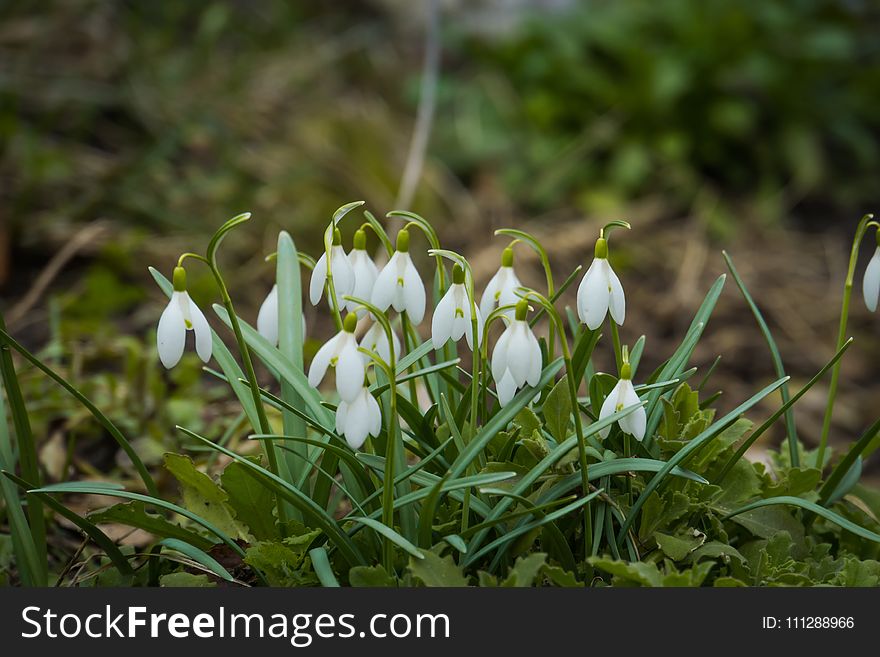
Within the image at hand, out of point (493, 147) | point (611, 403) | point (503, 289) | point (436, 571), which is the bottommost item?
point (436, 571)

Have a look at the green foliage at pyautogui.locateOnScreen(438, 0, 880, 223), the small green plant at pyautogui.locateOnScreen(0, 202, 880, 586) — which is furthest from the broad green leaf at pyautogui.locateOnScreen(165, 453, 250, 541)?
the green foliage at pyautogui.locateOnScreen(438, 0, 880, 223)

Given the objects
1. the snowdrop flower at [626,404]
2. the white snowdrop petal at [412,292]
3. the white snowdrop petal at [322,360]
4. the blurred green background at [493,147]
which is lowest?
the snowdrop flower at [626,404]

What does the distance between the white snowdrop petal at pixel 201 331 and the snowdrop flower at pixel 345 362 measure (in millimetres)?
182

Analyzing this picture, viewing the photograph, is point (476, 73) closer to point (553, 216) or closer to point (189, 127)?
point (553, 216)

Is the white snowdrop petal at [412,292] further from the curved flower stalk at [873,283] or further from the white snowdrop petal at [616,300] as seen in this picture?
the curved flower stalk at [873,283]

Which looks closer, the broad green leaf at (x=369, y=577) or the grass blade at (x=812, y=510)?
the broad green leaf at (x=369, y=577)

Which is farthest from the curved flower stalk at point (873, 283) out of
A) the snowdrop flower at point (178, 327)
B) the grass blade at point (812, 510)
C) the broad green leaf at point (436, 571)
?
the snowdrop flower at point (178, 327)

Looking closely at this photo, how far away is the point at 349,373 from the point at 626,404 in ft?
1.43

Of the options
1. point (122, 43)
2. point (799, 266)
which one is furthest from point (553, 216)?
point (122, 43)

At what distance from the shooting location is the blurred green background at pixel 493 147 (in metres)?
3.94

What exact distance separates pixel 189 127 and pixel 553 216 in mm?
1881

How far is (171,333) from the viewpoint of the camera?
1.46 meters

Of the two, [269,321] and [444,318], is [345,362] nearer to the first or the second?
[444,318]

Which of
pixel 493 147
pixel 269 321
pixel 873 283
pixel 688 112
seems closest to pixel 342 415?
pixel 269 321
